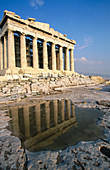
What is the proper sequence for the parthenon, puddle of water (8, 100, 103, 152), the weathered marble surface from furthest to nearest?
the parthenon < puddle of water (8, 100, 103, 152) < the weathered marble surface

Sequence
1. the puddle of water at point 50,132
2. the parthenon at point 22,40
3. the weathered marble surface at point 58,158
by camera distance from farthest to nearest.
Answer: the parthenon at point 22,40
the puddle of water at point 50,132
the weathered marble surface at point 58,158

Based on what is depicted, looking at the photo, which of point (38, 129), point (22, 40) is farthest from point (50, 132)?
point (22, 40)

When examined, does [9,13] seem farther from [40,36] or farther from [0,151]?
[0,151]

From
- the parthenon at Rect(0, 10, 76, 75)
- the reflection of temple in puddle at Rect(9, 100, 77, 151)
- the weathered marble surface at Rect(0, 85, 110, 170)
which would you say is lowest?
the reflection of temple in puddle at Rect(9, 100, 77, 151)

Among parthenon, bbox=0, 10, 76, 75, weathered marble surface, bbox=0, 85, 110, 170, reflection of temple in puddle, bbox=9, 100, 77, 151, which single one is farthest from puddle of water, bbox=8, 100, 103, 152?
parthenon, bbox=0, 10, 76, 75

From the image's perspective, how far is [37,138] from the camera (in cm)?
235

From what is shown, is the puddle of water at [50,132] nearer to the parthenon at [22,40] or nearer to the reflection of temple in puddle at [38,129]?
the reflection of temple in puddle at [38,129]

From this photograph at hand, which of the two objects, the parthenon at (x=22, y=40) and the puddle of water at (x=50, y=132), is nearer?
the puddle of water at (x=50, y=132)

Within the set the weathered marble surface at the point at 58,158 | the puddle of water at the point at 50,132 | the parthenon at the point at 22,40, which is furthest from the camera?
the parthenon at the point at 22,40

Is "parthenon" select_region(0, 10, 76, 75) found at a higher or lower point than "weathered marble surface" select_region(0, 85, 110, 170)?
higher

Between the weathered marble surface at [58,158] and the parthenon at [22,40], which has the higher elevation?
the parthenon at [22,40]

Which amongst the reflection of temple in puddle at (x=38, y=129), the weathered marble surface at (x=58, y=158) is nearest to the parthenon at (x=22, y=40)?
the reflection of temple in puddle at (x=38, y=129)

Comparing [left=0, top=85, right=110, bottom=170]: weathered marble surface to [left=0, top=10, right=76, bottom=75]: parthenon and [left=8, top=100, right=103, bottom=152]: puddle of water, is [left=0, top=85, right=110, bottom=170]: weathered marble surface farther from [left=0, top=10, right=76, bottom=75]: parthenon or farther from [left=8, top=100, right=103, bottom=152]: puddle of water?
[left=0, top=10, right=76, bottom=75]: parthenon

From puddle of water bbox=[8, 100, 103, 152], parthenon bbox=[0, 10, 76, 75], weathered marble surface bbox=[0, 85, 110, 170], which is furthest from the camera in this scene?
parthenon bbox=[0, 10, 76, 75]
